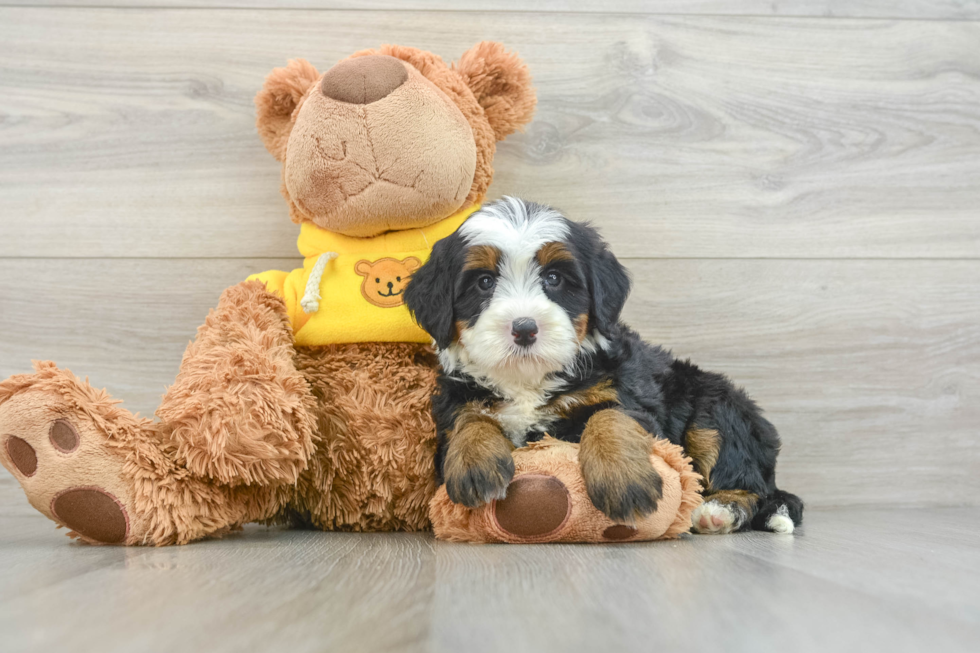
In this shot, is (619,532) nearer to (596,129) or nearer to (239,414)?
(239,414)

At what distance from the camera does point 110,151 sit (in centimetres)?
233

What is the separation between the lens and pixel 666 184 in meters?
2.41

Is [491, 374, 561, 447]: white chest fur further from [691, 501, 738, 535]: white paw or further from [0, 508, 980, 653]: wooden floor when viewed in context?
[691, 501, 738, 535]: white paw

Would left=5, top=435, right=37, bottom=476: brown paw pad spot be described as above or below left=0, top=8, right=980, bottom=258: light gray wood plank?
below

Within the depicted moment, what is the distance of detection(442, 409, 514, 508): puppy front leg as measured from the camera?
1436mm

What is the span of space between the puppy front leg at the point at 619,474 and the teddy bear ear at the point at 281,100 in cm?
115

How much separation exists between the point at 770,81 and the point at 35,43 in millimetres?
2312

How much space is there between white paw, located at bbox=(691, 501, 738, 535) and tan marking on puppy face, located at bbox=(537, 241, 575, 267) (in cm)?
68

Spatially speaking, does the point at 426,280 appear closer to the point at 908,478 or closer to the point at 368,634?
the point at 368,634

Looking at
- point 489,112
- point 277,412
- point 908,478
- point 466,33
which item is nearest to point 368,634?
point 277,412

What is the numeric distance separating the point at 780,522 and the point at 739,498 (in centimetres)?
11

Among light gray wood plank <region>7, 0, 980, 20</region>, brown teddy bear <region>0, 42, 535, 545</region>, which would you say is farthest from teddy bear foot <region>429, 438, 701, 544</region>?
light gray wood plank <region>7, 0, 980, 20</region>

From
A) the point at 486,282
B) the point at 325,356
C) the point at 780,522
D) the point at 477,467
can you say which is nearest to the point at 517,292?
the point at 486,282

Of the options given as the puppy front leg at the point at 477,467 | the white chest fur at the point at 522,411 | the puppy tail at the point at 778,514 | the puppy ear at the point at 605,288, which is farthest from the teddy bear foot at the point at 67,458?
the puppy tail at the point at 778,514
